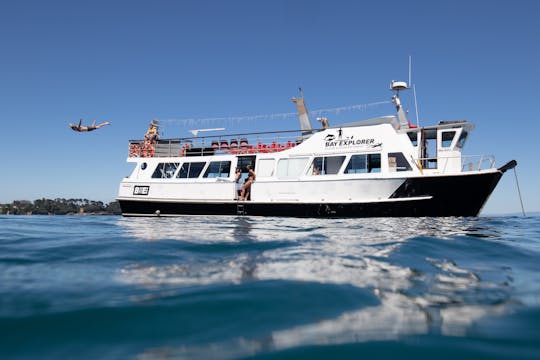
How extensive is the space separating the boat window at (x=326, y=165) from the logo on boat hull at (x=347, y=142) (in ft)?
1.73

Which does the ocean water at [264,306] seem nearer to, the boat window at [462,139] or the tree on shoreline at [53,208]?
the boat window at [462,139]

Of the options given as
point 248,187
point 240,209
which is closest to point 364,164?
point 248,187

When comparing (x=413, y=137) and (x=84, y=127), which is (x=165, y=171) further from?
(x=413, y=137)

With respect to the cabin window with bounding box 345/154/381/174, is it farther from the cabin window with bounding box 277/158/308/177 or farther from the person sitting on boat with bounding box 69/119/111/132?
the person sitting on boat with bounding box 69/119/111/132

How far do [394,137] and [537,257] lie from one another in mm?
8532

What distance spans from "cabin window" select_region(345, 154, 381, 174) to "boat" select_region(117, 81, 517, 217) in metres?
0.04

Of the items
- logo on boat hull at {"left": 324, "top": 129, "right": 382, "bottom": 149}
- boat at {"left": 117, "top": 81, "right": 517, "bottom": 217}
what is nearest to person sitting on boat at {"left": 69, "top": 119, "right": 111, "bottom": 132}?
boat at {"left": 117, "top": 81, "right": 517, "bottom": 217}

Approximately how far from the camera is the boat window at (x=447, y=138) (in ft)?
42.1

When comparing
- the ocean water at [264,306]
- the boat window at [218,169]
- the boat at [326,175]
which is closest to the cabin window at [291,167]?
the boat at [326,175]

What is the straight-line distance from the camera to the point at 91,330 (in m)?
2.07

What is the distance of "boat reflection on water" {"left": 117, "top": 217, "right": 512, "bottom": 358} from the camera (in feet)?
6.70

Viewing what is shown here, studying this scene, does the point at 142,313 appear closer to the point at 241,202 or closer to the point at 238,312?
the point at 238,312

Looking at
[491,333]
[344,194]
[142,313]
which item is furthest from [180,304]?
[344,194]

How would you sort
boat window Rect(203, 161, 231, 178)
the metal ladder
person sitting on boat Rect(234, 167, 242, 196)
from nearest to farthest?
the metal ladder, person sitting on boat Rect(234, 167, 242, 196), boat window Rect(203, 161, 231, 178)
